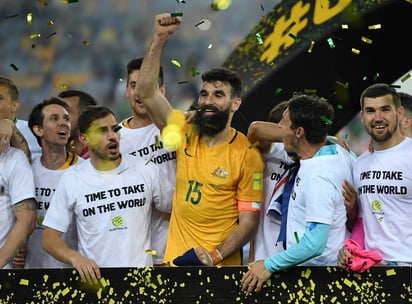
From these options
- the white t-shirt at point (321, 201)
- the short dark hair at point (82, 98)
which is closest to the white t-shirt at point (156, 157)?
the short dark hair at point (82, 98)

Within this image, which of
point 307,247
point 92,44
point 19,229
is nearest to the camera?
point 307,247

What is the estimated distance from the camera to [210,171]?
5.23 m

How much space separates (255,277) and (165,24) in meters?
1.53

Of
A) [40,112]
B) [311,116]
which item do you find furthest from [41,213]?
[311,116]

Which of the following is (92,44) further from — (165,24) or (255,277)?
(255,277)

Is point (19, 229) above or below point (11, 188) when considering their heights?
below

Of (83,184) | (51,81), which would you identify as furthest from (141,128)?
(51,81)

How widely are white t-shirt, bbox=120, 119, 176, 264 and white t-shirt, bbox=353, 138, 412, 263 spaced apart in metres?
1.20

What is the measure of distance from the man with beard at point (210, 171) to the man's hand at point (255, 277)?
412mm

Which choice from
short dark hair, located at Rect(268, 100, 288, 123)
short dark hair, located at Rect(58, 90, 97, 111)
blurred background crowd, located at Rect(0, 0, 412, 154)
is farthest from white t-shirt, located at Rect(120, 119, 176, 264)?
blurred background crowd, located at Rect(0, 0, 412, 154)

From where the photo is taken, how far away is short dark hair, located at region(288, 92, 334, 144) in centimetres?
484

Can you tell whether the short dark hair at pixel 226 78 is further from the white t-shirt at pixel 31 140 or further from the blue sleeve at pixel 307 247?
the white t-shirt at pixel 31 140

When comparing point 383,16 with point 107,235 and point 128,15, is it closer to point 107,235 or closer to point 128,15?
point 107,235

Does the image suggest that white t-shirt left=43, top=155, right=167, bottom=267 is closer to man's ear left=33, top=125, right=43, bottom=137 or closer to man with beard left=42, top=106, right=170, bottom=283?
man with beard left=42, top=106, right=170, bottom=283
